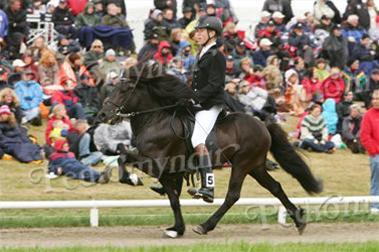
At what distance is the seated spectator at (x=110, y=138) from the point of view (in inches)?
639

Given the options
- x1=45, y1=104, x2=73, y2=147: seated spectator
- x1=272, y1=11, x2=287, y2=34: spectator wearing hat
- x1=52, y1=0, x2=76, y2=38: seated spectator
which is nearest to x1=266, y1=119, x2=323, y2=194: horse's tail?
x1=45, y1=104, x2=73, y2=147: seated spectator

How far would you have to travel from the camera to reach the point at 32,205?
1216 cm

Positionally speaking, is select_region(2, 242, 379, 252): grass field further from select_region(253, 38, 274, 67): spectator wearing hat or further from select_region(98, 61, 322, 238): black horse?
select_region(253, 38, 274, 67): spectator wearing hat

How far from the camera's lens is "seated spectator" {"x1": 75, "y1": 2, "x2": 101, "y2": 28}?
20344 mm

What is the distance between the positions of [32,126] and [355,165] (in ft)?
19.5

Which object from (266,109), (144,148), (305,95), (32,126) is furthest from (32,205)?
(305,95)

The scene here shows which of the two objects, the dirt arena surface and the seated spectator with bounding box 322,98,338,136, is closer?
the dirt arena surface

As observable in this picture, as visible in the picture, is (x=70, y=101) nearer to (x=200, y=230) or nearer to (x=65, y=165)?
(x=65, y=165)

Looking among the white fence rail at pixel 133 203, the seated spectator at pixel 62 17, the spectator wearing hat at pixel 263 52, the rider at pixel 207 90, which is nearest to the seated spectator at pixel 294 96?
the spectator wearing hat at pixel 263 52

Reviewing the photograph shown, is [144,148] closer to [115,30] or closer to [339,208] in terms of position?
[339,208]

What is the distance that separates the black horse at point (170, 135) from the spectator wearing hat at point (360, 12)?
42.1 feet

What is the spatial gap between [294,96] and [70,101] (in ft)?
17.1

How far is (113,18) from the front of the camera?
20.5 metres

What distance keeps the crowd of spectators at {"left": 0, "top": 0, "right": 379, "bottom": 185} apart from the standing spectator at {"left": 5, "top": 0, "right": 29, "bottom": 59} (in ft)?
0.06
